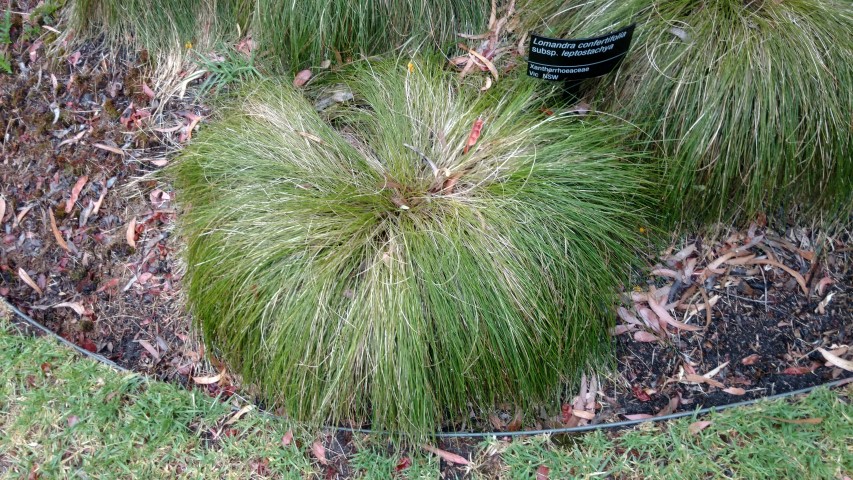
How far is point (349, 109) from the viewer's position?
9.51 feet

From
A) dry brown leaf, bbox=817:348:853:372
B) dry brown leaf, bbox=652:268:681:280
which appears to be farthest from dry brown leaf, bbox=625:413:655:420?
dry brown leaf, bbox=817:348:853:372

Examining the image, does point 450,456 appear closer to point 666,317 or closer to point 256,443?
point 256,443

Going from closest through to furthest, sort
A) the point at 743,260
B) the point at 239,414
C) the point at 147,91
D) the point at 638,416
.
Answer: the point at 638,416
the point at 239,414
the point at 743,260
the point at 147,91

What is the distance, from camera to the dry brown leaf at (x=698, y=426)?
246cm

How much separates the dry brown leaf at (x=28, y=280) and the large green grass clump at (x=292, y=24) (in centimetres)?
132

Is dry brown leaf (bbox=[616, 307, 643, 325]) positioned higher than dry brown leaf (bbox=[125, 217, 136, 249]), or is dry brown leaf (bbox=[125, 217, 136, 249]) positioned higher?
dry brown leaf (bbox=[616, 307, 643, 325])

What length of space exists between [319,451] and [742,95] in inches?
85.2

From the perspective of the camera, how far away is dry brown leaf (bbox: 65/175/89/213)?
3.19m

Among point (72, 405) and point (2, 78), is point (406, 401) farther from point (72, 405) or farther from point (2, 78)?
point (2, 78)

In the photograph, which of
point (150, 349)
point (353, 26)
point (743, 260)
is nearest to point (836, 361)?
point (743, 260)

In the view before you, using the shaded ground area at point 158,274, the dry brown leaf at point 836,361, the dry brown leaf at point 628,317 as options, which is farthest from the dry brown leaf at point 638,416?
the dry brown leaf at point 836,361

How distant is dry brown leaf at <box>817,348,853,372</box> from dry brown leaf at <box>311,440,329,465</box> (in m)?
2.08

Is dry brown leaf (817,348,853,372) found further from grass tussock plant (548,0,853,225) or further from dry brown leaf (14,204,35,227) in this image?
dry brown leaf (14,204,35,227)

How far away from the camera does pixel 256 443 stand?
2590mm
